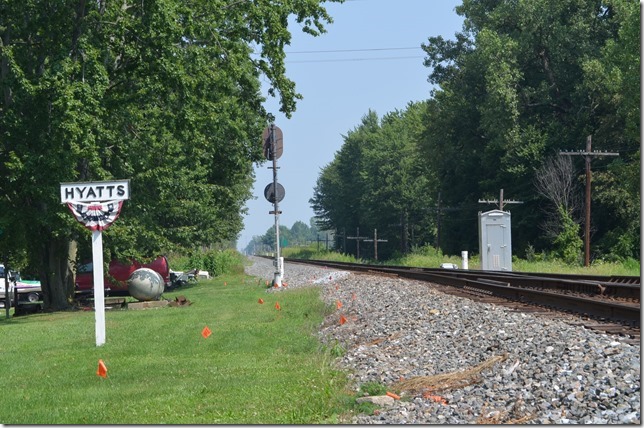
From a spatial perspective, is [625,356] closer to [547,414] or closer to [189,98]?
[547,414]

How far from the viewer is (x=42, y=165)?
78.7 ft

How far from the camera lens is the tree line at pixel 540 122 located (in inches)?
2306

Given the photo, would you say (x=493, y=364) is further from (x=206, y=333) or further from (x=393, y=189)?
(x=393, y=189)

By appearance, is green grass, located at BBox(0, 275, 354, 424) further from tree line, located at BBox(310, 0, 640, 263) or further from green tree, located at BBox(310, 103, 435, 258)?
green tree, located at BBox(310, 103, 435, 258)

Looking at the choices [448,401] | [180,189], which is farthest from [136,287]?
[448,401]

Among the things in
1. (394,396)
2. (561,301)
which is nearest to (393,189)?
(561,301)

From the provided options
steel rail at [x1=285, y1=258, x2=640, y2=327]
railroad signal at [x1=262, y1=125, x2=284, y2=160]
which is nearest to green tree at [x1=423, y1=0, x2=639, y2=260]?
railroad signal at [x1=262, y1=125, x2=284, y2=160]

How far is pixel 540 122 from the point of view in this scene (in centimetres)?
6681

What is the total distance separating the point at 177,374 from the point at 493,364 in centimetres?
396

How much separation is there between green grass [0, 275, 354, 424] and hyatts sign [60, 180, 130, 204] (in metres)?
2.48

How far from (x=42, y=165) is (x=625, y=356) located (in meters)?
17.9

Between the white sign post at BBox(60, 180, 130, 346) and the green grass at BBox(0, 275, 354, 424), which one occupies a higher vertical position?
the white sign post at BBox(60, 180, 130, 346)

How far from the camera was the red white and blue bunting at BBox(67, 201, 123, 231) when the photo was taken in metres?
16.1

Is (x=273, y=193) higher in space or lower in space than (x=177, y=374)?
higher
